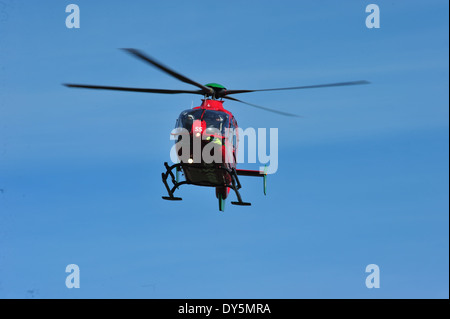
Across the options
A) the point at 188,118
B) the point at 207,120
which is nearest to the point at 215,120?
the point at 207,120

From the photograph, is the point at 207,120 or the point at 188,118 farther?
the point at 188,118

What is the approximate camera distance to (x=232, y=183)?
35.5m

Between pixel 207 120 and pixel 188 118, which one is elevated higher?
pixel 188 118

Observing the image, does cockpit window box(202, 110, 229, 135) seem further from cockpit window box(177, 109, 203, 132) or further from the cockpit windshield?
cockpit window box(177, 109, 203, 132)

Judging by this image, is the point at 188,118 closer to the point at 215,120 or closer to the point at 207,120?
the point at 207,120

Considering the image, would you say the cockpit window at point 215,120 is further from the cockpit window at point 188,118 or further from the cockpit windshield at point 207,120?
the cockpit window at point 188,118

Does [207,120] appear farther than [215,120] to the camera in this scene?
No
